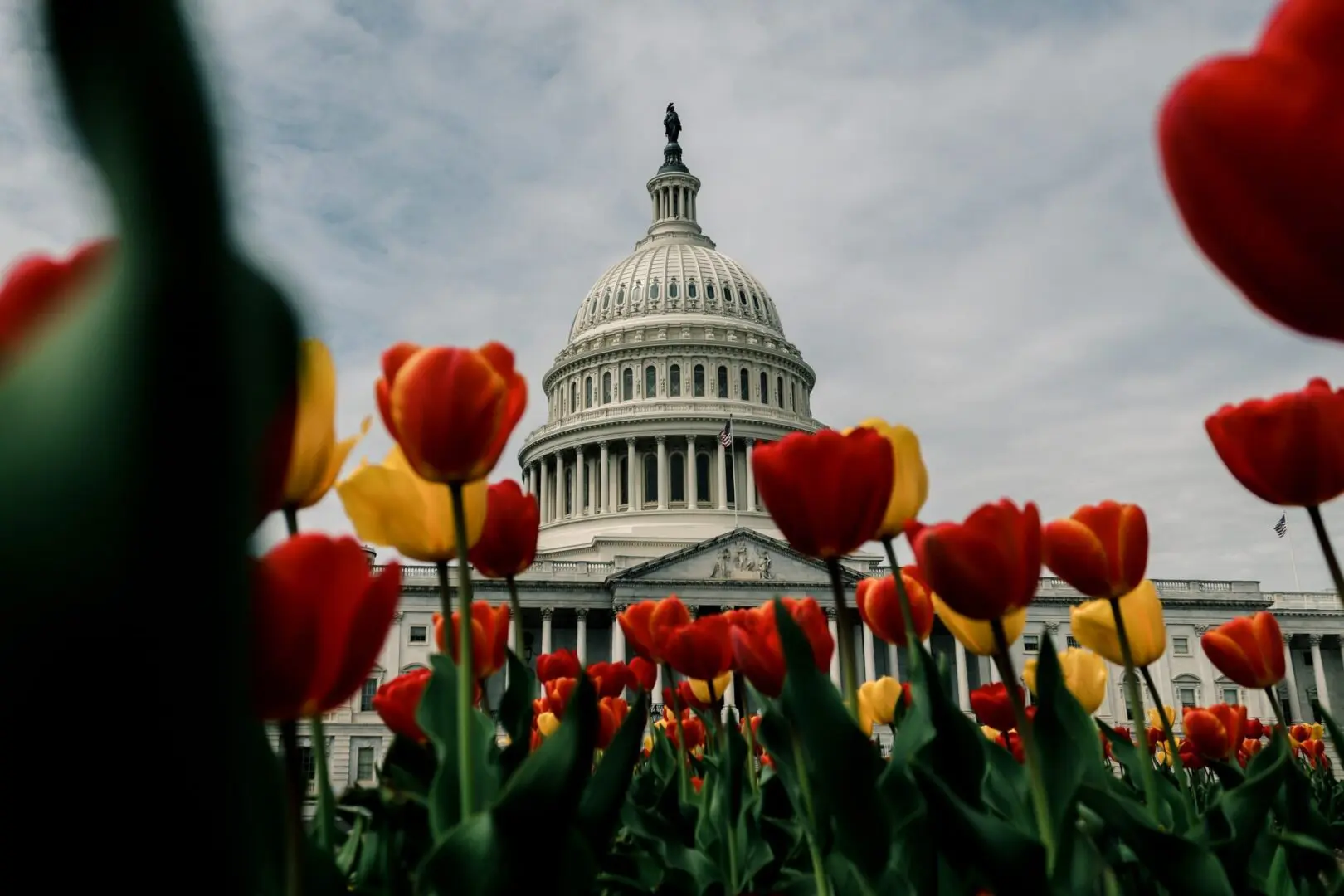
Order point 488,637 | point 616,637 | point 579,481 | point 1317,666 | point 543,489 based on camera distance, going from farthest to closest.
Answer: point 543,489
point 579,481
point 1317,666
point 616,637
point 488,637

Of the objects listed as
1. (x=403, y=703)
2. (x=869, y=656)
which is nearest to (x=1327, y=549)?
(x=403, y=703)

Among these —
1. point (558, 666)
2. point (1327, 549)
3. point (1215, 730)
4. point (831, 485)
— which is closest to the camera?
point (1327, 549)

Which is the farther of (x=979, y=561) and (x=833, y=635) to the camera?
(x=833, y=635)

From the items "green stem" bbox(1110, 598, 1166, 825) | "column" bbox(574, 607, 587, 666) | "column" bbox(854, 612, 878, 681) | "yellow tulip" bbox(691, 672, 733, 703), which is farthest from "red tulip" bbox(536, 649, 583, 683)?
"column" bbox(854, 612, 878, 681)

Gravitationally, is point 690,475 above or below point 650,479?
below

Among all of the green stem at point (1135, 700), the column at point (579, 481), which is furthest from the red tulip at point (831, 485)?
the column at point (579, 481)

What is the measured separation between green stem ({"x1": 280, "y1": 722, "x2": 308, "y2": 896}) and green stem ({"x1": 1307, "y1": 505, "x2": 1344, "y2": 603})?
148 cm

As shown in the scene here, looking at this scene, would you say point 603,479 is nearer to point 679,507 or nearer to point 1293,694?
Answer: point 679,507

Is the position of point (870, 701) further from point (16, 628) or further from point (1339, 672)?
point (1339, 672)

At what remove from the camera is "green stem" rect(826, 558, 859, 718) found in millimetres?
1847

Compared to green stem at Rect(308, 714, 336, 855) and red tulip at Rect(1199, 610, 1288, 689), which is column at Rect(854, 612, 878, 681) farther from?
green stem at Rect(308, 714, 336, 855)

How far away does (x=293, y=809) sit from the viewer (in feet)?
3.09

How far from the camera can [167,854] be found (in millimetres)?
355

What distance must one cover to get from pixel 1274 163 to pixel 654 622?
8.77 feet
